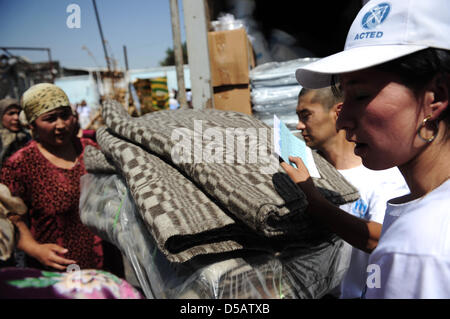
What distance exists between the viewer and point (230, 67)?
3.37 m

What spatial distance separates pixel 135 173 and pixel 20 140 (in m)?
3.32

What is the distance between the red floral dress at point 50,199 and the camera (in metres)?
1.89

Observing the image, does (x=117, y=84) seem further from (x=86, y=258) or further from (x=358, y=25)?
(x=358, y=25)

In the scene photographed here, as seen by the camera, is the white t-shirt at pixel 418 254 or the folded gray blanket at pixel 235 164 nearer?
the white t-shirt at pixel 418 254

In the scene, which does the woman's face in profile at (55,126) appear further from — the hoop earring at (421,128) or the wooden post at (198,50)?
the hoop earring at (421,128)

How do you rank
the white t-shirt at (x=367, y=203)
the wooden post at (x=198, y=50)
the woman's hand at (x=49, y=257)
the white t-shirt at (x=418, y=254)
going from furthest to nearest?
the wooden post at (x=198, y=50)
the woman's hand at (x=49, y=257)
the white t-shirt at (x=367, y=203)
the white t-shirt at (x=418, y=254)

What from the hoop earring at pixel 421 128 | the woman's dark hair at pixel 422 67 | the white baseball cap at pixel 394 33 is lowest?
the hoop earring at pixel 421 128

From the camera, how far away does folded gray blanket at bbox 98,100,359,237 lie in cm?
79

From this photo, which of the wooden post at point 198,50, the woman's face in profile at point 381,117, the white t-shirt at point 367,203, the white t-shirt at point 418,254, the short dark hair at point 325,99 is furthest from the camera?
the wooden post at point 198,50

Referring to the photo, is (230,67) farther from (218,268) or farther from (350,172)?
(218,268)

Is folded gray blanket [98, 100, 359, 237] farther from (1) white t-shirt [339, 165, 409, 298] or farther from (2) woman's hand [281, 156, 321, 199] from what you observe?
(1) white t-shirt [339, 165, 409, 298]

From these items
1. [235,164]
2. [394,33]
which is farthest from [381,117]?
[235,164]

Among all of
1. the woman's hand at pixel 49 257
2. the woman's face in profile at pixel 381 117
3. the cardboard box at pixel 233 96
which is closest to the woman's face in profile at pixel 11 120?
the cardboard box at pixel 233 96

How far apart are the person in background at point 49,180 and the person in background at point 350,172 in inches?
57.6
